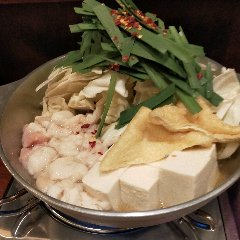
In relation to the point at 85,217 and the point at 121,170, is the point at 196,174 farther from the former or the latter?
the point at 85,217

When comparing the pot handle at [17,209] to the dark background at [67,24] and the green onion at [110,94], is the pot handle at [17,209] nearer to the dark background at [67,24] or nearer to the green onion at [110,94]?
the green onion at [110,94]

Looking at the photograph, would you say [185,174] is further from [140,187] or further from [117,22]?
[117,22]

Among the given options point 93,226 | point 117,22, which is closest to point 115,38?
point 117,22

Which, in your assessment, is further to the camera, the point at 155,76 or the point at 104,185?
the point at 155,76

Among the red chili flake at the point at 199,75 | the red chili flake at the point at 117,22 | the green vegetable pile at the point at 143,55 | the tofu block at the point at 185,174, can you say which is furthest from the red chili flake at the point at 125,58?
the tofu block at the point at 185,174

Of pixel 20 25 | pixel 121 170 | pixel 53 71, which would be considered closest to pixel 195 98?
pixel 121 170
